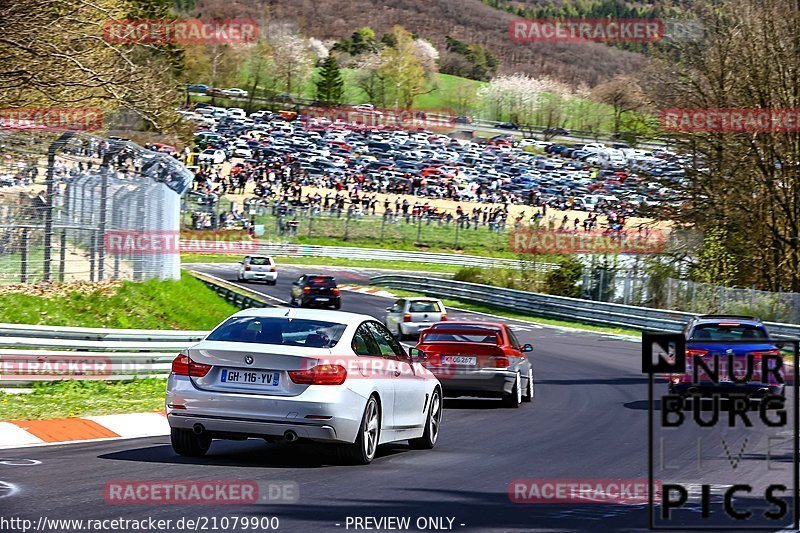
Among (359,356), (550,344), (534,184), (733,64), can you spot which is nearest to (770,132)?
(733,64)

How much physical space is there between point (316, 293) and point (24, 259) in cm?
2257

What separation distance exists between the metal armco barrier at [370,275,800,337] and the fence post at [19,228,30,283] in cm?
2128

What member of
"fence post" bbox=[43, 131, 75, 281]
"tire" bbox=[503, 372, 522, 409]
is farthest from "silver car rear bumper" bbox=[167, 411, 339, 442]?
"fence post" bbox=[43, 131, 75, 281]

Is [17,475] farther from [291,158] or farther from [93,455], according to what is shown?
[291,158]

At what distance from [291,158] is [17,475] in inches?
3357

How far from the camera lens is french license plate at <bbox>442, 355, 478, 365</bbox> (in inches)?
725

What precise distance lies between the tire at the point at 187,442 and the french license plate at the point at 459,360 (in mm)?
7668

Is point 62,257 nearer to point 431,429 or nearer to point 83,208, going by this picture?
point 83,208

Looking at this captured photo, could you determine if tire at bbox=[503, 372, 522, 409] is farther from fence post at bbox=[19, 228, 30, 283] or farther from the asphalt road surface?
fence post at bbox=[19, 228, 30, 283]

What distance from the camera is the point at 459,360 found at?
18.4 meters

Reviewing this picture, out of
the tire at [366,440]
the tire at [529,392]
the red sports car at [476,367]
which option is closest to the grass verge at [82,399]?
the red sports car at [476,367]

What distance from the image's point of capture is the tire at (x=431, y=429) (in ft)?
42.2

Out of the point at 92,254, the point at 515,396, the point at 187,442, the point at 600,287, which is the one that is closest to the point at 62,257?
the point at 92,254

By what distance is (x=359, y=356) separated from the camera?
11078 mm
